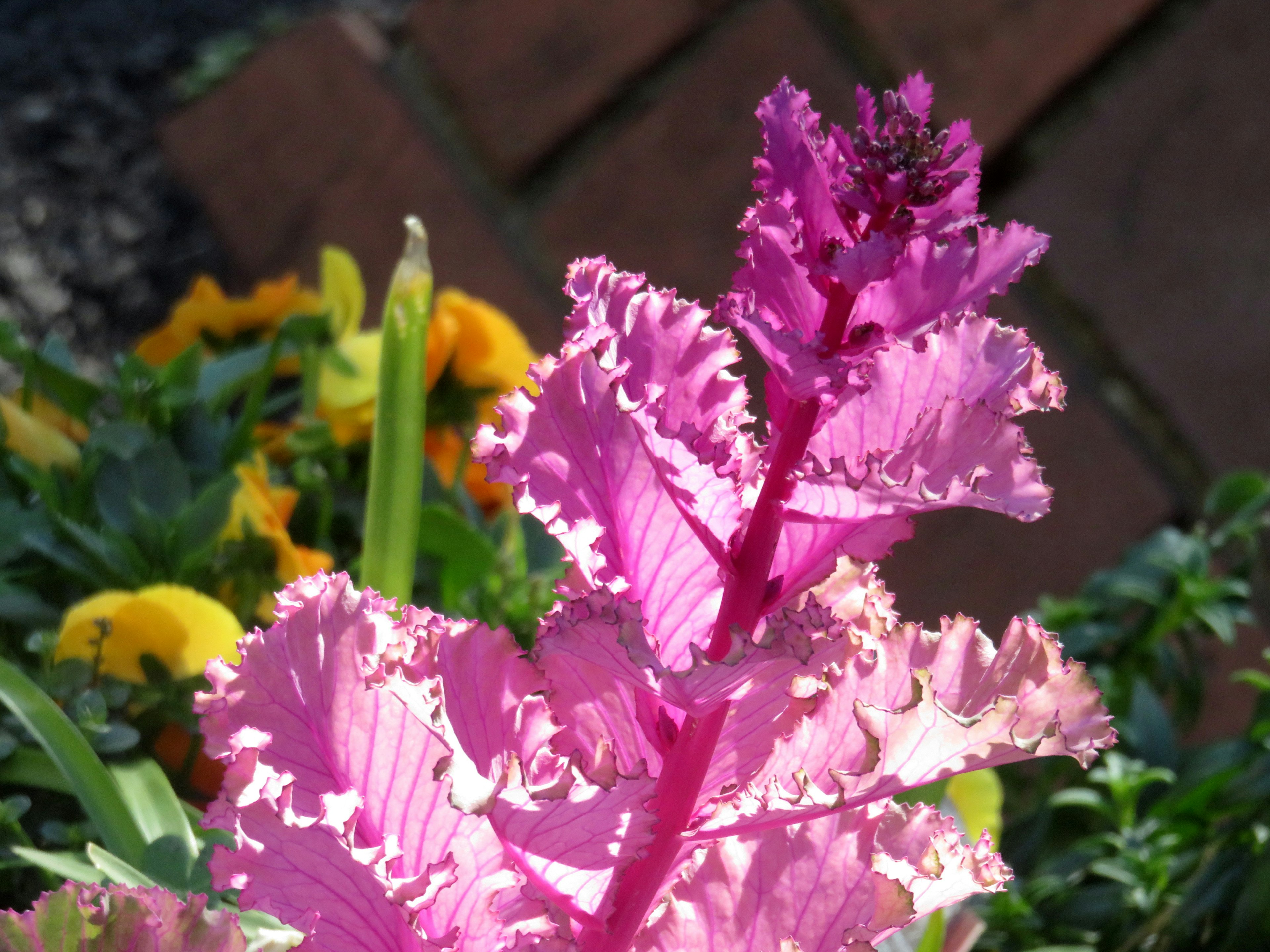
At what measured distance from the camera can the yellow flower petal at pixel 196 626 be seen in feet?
1.12

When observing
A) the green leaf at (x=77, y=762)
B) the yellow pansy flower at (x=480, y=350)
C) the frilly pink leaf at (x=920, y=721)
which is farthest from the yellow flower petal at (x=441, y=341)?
the frilly pink leaf at (x=920, y=721)

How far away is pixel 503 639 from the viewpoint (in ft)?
0.64

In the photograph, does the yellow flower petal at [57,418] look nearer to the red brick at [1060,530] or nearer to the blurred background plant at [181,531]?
the blurred background plant at [181,531]

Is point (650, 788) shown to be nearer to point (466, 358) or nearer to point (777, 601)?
point (777, 601)

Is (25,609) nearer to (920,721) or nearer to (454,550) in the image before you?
(454,550)

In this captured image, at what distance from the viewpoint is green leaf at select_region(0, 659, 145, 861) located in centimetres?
28

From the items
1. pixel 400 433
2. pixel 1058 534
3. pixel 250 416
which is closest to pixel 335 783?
pixel 400 433

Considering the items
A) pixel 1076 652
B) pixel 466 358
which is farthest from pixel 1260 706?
pixel 466 358

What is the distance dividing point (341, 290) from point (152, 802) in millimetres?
233

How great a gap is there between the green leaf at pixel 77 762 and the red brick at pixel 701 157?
535 millimetres

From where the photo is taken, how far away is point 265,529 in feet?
1.27

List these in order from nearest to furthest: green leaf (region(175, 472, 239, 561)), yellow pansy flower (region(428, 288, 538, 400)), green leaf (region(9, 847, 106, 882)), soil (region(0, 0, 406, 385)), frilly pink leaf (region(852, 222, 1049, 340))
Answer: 1. frilly pink leaf (region(852, 222, 1049, 340))
2. green leaf (region(9, 847, 106, 882))
3. green leaf (region(175, 472, 239, 561))
4. yellow pansy flower (region(428, 288, 538, 400))
5. soil (region(0, 0, 406, 385))

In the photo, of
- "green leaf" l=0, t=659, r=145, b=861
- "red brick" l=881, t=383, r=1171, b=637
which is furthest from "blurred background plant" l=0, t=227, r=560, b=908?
"red brick" l=881, t=383, r=1171, b=637

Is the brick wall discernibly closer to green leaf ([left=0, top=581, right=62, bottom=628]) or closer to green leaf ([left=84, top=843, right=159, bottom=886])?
green leaf ([left=0, top=581, right=62, bottom=628])
